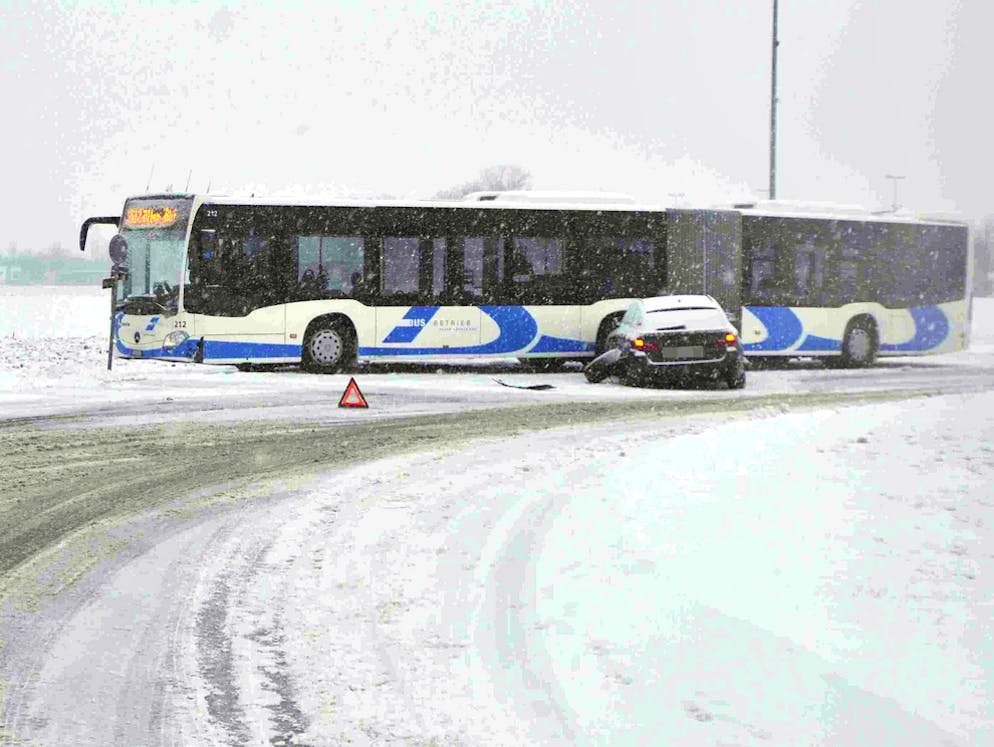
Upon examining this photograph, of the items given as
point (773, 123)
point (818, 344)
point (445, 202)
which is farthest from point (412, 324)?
point (773, 123)

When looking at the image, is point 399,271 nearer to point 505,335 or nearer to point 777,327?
point 505,335

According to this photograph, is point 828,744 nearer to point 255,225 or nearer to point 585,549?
point 585,549

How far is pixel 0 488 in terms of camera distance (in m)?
10.1

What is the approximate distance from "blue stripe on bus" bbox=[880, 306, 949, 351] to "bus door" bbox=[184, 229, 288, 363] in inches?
520

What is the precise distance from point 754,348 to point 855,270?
298cm

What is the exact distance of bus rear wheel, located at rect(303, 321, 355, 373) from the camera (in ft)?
79.3

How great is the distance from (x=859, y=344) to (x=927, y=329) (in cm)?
192

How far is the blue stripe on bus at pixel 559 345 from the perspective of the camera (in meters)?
25.6

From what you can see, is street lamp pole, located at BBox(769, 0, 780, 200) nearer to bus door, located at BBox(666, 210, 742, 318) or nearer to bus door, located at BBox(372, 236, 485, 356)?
bus door, located at BBox(666, 210, 742, 318)

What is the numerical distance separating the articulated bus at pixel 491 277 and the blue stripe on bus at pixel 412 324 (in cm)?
2

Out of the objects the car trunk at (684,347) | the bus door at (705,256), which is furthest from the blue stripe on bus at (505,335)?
the car trunk at (684,347)

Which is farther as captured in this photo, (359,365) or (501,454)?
(359,365)

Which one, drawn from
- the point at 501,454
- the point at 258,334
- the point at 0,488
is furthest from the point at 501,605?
the point at 258,334

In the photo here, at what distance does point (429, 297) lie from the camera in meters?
25.0
